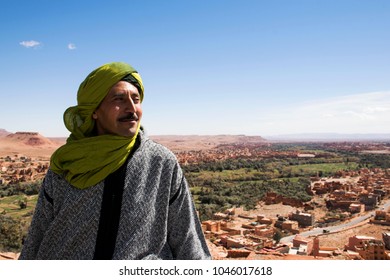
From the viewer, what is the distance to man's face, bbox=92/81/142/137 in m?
1.10

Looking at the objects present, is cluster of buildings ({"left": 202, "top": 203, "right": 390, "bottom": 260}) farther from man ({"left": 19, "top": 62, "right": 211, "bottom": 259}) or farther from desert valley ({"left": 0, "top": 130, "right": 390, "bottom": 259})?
man ({"left": 19, "top": 62, "right": 211, "bottom": 259})

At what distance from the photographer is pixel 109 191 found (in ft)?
3.63

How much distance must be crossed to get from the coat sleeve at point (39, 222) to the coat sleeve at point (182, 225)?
1.29 feet

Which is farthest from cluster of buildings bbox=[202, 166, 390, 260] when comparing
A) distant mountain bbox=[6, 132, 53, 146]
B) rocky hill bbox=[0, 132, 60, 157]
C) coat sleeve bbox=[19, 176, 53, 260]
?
distant mountain bbox=[6, 132, 53, 146]

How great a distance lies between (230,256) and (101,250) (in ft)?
24.0

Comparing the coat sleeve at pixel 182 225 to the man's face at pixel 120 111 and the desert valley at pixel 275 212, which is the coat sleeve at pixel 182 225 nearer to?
the man's face at pixel 120 111

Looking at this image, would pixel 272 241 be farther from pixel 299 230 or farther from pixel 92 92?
pixel 92 92

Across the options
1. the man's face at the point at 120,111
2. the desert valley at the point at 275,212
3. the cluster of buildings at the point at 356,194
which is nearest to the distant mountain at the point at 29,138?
the desert valley at the point at 275,212

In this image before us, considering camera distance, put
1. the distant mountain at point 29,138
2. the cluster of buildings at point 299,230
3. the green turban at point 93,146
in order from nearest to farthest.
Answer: the green turban at point 93,146, the cluster of buildings at point 299,230, the distant mountain at point 29,138

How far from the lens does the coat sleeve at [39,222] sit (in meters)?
1.13

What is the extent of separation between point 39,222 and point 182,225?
467 millimetres

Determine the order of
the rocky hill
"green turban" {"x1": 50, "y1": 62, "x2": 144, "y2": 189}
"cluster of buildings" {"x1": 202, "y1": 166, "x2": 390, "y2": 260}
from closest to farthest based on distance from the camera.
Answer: "green turban" {"x1": 50, "y1": 62, "x2": 144, "y2": 189}
"cluster of buildings" {"x1": 202, "y1": 166, "x2": 390, "y2": 260}
the rocky hill

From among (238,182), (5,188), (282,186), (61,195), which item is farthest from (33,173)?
(61,195)

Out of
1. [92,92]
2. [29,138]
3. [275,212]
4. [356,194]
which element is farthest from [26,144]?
[92,92]
